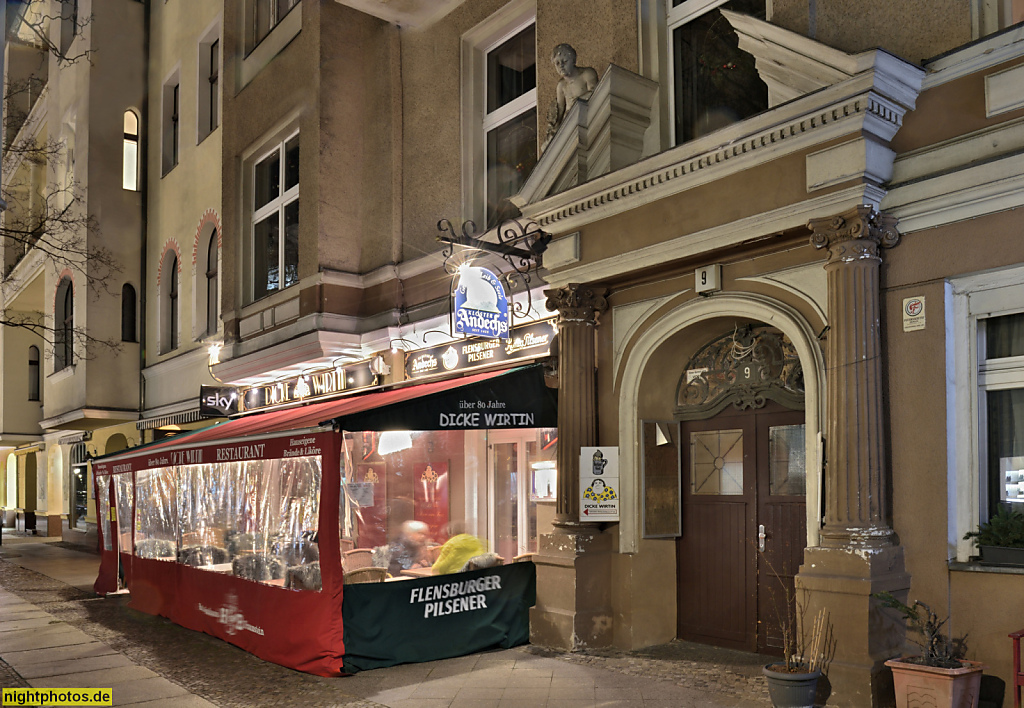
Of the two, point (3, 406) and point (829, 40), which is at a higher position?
point (829, 40)

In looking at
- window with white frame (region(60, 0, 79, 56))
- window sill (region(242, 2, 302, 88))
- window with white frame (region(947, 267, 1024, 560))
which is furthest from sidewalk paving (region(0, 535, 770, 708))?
window with white frame (region(60, 0, 79, 56))

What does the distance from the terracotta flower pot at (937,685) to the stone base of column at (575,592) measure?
343 centimetres

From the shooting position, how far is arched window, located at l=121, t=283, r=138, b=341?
2241cm

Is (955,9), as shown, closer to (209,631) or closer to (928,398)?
(928,398)

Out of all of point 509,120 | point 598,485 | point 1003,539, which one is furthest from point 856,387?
point 509,120

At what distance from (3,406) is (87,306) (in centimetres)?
1170

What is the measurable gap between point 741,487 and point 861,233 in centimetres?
305

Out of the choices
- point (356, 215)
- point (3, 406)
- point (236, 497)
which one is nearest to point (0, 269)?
point (3, 406)

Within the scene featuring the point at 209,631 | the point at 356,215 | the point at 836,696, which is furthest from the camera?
the point at 356,215

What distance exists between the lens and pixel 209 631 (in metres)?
10.8

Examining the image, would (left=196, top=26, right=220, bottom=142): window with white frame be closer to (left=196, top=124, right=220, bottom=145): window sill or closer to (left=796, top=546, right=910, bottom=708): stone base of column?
(left=196, top=124, right=220, bottom=145): window sill

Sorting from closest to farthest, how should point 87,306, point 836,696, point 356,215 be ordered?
point 836,696
point 356,215
point 87,306

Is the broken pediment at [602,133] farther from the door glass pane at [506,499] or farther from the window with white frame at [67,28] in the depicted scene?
the window with white frame at [67,28]

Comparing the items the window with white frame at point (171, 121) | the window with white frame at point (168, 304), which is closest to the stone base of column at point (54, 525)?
the window with white frame at point (168, 304)
